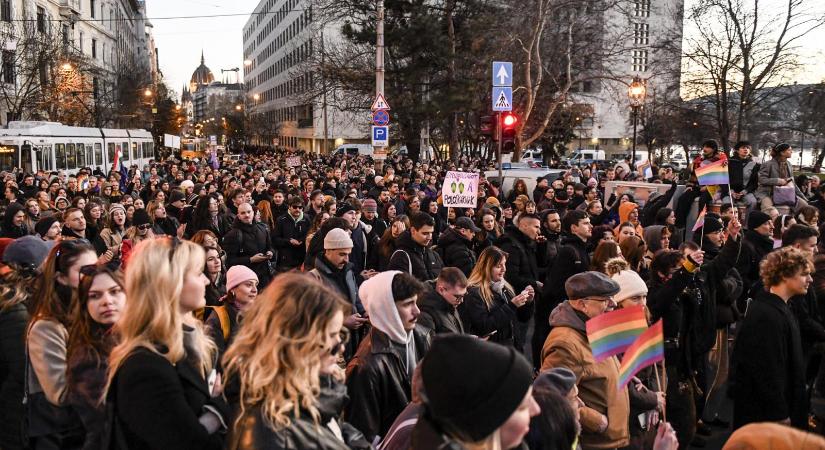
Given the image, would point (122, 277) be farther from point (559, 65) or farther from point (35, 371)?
point (559, 65)

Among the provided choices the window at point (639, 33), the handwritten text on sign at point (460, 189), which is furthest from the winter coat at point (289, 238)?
the window at point (639, 33)

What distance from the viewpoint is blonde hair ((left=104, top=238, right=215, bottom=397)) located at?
2604mm

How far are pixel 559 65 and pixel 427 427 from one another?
33124mm

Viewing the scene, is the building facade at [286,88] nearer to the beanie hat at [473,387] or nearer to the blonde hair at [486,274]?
the blonde hair at [486,274]

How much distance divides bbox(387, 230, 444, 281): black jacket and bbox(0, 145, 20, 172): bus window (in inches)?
775

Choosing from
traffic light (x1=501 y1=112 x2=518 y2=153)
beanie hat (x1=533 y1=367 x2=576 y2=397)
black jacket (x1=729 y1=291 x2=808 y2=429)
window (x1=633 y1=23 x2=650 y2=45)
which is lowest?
black jacket (x1=729 y1=291 x2=808 y2=429)

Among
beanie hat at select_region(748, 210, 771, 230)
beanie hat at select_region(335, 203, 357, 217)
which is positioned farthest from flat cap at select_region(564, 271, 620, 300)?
beanie hat at select_region(335, 203, 357, 217)

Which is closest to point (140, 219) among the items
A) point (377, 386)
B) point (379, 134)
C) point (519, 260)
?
point (519, 260)

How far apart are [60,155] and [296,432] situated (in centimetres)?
2688

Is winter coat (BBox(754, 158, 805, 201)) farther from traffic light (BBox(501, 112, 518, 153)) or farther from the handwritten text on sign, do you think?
the handwritten text on sign

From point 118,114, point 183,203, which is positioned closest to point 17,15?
point 118,114

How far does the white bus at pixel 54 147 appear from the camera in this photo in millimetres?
22656

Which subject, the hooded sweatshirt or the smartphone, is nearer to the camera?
the hooded sweatshirt

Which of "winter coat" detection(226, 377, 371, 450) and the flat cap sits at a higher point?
the flat cap
